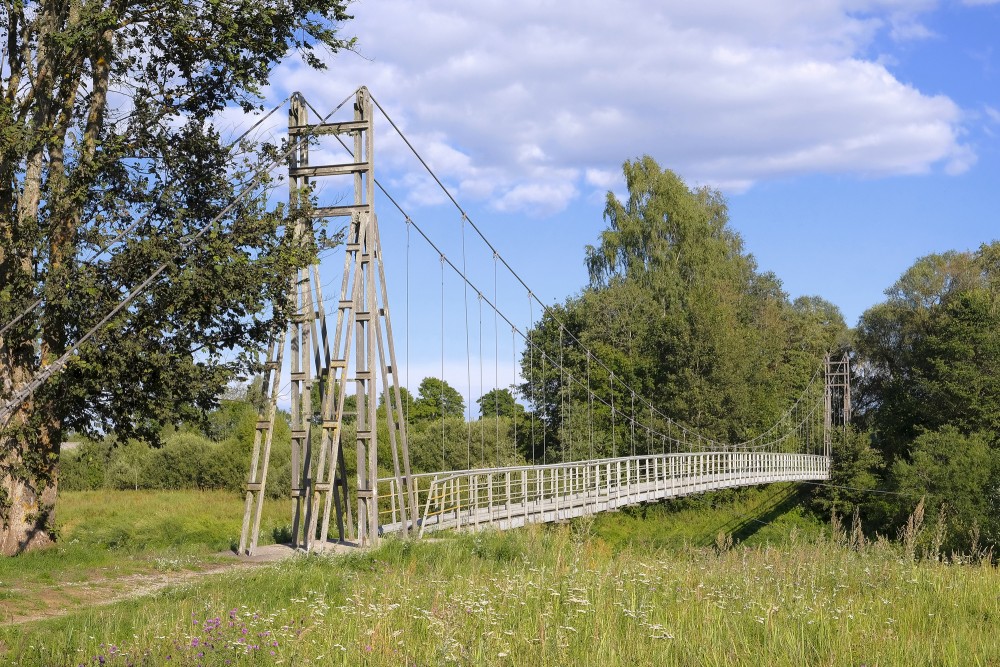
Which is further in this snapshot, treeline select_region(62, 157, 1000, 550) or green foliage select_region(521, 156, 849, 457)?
green foliage select_region(521, 156, 849, 457)

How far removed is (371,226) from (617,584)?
547 cm

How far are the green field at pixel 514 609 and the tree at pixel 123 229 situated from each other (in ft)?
4.69

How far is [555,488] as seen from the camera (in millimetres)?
15953

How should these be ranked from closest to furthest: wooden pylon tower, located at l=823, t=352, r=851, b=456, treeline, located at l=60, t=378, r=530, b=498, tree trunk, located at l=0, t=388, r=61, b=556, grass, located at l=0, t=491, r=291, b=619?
grass, located at l=0, t=491, r=291, b=619
tree trunk, located at l=0, t=388, r=61, b=556
treeline, located at l=60, t=378, r=530, b=498
wooden pylon tower, located at l=823, t=352, r=851, b=456

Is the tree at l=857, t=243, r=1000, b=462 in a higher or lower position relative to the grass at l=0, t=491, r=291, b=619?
higher

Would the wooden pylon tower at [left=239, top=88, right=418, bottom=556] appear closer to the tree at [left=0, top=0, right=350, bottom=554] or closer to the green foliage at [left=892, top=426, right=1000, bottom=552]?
the tree at [left=0, top=0, right=350, bottom=554]

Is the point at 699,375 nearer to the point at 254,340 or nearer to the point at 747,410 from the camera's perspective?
the point at 747,410

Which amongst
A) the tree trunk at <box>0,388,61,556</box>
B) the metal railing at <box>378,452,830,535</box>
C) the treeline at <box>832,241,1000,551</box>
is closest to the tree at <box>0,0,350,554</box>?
the tree trunk at <box>0,388,61,556</box>

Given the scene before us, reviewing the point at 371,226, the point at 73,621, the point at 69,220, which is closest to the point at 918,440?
the point at 371,226

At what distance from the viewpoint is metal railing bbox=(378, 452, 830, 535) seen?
1250 cm

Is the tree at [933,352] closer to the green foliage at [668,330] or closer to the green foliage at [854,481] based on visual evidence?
the green foliage at [854,481]

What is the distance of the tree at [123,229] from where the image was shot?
9125 millimetres

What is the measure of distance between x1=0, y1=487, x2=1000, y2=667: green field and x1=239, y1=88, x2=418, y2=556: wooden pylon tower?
1.23 m

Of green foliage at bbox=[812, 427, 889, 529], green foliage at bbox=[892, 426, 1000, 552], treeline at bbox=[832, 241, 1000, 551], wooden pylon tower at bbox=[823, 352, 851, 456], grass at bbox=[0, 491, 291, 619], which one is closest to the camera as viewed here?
grass at bbox=[0, 491, 291, 619]
